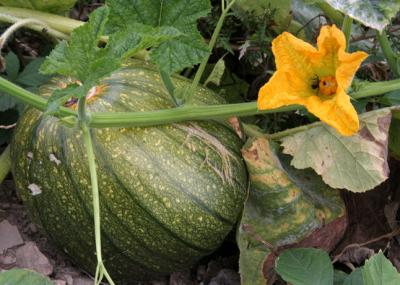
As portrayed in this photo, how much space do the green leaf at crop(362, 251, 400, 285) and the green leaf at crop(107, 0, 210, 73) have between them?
48 cm

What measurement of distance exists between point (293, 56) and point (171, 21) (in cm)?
25

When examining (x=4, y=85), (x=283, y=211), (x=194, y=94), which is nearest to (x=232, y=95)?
(x=194, y=94)

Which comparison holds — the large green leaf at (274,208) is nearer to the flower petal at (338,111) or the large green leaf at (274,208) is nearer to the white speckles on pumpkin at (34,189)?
the flower petal at (338,111)

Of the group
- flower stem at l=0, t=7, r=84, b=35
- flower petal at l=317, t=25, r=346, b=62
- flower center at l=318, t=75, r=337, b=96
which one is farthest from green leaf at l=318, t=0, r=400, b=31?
flower stem at l=0, t=7, r=84, b=35

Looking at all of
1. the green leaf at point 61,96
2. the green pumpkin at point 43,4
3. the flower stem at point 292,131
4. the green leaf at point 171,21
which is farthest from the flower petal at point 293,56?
the green pumpkin at point 43,4

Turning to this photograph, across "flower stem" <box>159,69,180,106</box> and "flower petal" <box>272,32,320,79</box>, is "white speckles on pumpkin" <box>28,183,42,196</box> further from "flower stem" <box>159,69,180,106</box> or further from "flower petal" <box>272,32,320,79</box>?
"flower petal" <box>272,32,320,79</box>

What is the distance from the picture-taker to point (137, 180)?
5.05ft

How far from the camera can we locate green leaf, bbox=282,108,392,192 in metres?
1.51

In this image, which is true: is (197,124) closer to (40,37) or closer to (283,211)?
(283,211)

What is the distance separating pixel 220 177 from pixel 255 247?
6.9 inches

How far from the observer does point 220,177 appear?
5.26 ft

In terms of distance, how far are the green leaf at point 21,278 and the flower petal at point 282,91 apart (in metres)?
0.51

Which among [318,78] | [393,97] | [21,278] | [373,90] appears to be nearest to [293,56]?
[318,78]

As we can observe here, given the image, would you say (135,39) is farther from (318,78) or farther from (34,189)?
(34,189)
